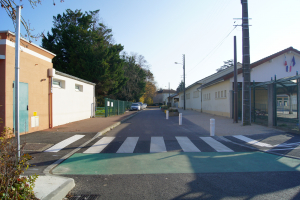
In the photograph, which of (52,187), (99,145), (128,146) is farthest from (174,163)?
(99,145)

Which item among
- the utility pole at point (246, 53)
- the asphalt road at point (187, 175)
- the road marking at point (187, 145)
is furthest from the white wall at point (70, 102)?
the utility pole at point (246, 53)

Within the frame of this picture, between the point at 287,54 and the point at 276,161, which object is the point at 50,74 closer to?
the point at 276,161

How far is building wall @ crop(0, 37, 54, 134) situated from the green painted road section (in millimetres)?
4531

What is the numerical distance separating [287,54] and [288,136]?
1593cm

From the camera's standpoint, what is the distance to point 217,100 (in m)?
24.5

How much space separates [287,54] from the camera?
22391 mm

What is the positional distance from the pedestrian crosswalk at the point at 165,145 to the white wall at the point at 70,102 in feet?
14.2

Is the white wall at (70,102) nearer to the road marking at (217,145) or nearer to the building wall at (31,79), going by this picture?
the building wall at (31,79)

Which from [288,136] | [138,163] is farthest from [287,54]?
[138,163]

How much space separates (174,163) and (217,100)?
1968 cm

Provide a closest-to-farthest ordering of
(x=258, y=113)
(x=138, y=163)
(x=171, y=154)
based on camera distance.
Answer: (x=138, y=163)
(x=171, y=154)
(x=258, y=113)

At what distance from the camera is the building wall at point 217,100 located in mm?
21359

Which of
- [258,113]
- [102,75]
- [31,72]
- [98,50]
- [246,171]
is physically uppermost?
[98,50]

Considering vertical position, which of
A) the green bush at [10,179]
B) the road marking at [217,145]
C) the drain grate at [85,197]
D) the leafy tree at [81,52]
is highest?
the leafy tree at [81,52]
